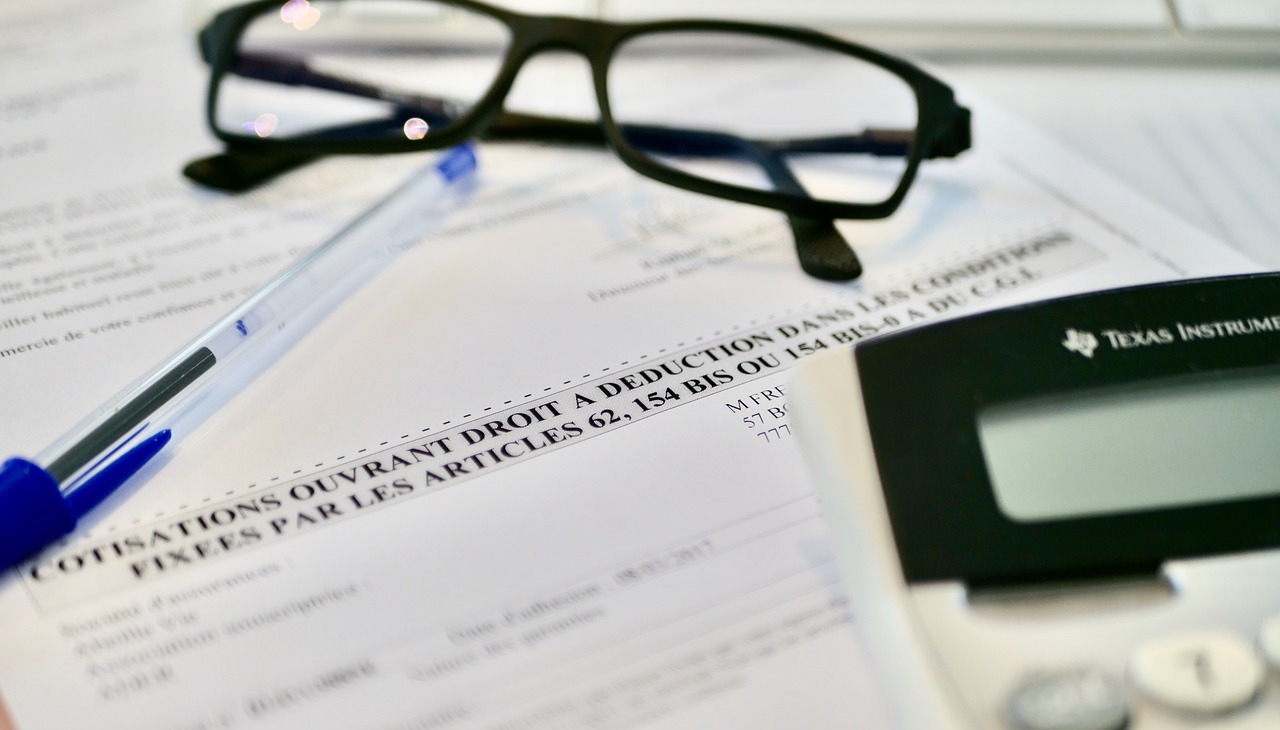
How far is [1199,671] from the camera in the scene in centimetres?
22

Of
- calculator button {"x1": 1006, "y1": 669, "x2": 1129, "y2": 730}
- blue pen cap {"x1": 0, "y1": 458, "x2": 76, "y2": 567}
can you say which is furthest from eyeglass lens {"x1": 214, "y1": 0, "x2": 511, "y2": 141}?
calculator button {"x1": 1006, "y1": 669, "x2": 1129, "y2": 730}

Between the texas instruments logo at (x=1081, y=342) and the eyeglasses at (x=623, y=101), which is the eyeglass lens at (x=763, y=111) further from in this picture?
the texas instruments logo at (x=1081, y=342)

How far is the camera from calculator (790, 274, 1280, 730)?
0.74 ft

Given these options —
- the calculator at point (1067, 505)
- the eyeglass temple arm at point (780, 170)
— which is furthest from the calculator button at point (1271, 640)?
the eyeglass temple arm at point (780, 170)

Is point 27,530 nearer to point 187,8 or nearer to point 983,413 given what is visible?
point 983,413

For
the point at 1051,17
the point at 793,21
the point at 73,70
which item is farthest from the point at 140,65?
the point at 1051,17

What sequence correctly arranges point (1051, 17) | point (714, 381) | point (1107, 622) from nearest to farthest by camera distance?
point (1107, 622)
point (714, 381)
point (1051, 17)

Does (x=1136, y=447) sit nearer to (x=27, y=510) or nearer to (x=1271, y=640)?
(x=1271, y=640)

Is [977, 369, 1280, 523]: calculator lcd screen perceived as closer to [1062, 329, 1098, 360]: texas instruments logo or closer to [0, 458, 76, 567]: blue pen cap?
[1062, 329, 1098, 360]: texas instruments logo

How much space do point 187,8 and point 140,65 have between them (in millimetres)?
Result: 64

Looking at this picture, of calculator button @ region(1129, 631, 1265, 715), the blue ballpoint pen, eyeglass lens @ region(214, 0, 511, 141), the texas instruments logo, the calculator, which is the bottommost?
calculator button @ region(1129, 631, 1265, 715)

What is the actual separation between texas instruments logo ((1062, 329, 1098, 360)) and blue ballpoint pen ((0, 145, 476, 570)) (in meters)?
0.25

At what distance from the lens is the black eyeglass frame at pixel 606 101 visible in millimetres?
427

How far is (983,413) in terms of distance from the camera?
10.7 inches
